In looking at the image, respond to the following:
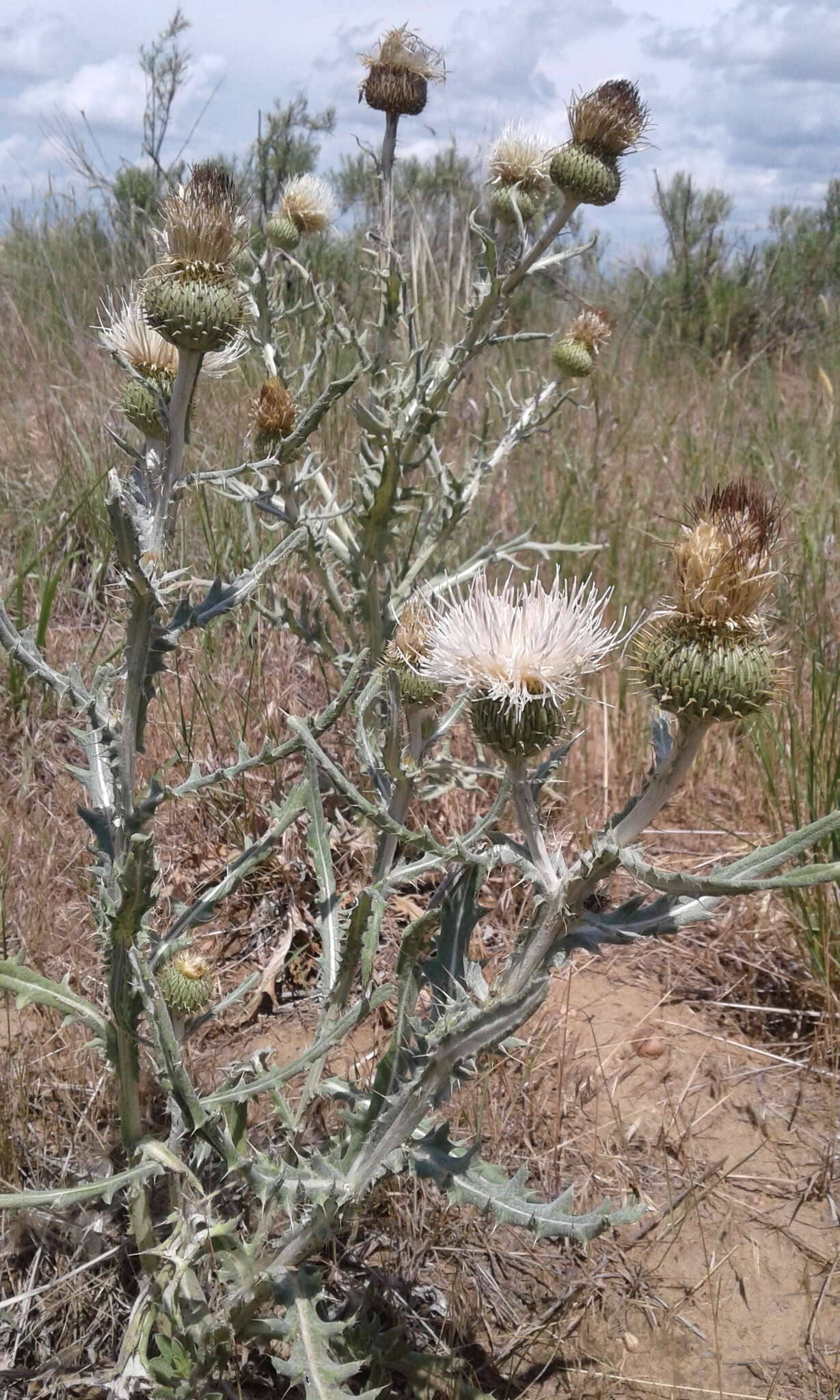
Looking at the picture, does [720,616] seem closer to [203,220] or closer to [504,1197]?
[504,1197]

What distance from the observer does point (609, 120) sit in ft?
10.9

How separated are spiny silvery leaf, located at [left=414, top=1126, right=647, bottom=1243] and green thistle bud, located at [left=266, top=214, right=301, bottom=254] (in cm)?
321

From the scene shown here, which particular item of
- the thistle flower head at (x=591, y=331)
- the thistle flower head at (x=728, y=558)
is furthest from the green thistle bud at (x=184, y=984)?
the thistle flower head at (x=591, y=331)

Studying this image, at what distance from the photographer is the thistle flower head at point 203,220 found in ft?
6.28

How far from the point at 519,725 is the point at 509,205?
258cm

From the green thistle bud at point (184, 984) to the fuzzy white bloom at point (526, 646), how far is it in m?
0.97

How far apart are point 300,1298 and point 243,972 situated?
135cm

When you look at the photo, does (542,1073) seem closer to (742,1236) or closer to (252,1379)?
(742,1236)

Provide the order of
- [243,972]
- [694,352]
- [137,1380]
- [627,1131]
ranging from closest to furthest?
[137,1380], [627,1131], [243,972], [694,352]

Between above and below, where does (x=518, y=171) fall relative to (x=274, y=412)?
above

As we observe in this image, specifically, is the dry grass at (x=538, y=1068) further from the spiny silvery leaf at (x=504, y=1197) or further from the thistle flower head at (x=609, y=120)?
the thistle flower head at (x=609, y=120)

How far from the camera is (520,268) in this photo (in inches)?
129

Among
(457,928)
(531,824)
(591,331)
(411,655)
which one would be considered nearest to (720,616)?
(531,824)

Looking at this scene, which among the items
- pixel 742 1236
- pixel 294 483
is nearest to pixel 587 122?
pixel 294 483
